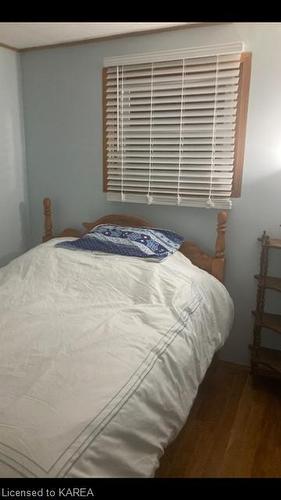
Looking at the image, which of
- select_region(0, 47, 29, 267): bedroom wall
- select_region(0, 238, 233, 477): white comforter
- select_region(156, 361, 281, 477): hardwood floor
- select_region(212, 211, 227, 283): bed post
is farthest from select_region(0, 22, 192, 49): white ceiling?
select_region(156, 361, 281, 477): hardwood floor

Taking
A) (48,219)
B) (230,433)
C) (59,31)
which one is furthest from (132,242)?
(59,31)

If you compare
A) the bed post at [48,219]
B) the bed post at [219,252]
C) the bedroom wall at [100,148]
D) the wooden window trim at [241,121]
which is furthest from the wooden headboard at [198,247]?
the bed post at [48,219]

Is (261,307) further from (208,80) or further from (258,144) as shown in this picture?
(208,80)

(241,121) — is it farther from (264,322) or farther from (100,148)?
(264,322)

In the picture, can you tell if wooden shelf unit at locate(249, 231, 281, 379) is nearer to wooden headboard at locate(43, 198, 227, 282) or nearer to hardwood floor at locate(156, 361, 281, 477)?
hardwood floor at locate(156, 361, 281, 477)

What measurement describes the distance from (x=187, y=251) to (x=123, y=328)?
1.08 metres

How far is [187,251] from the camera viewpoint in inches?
99.9

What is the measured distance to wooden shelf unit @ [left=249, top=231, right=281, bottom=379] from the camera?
2.23 metres

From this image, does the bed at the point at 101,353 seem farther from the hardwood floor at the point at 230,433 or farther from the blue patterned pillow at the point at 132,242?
the hardwood floor at the point at 230,433

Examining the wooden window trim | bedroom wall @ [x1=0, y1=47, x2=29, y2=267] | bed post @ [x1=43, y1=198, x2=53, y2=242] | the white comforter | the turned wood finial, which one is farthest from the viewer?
bed post @ [x1=43, y1=198, x2=53, y2=242]

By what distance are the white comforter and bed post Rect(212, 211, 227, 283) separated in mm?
123

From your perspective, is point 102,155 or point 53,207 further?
point 53,207

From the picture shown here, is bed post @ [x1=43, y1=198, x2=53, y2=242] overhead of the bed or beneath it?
overhead
